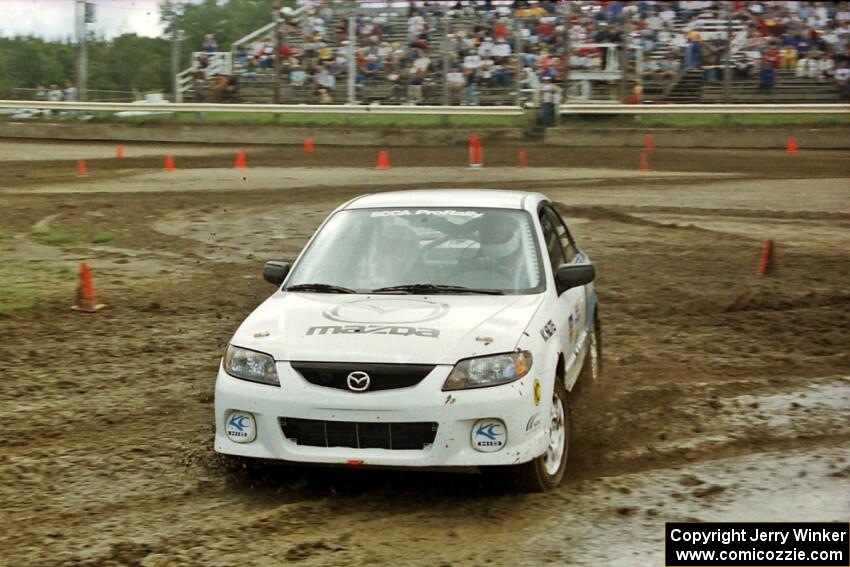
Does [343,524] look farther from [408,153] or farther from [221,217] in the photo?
[408,153]

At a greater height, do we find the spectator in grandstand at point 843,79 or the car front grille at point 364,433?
the spectator in grandstand at point 843,79

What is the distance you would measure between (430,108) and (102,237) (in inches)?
651

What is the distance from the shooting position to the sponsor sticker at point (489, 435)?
5457 mm

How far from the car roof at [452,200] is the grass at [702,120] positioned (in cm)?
2353

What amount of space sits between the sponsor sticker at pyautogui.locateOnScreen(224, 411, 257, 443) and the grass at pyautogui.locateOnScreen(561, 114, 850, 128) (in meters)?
25.6

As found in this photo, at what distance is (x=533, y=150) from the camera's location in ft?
92.4

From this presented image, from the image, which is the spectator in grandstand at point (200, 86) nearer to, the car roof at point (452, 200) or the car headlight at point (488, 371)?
the car roof at point (452, 200)

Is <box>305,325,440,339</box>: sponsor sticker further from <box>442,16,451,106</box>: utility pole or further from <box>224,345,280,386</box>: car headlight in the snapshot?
<box>442,16,451,106</box>: utility pole

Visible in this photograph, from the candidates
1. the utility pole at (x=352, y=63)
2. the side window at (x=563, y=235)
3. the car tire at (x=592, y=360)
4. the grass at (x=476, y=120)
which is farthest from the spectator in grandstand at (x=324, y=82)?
the side window at (x=563, y=235)

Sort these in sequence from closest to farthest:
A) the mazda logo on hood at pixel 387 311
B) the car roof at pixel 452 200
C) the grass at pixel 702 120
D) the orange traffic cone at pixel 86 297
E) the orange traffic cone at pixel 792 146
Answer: the mazda logo on hood at pixel 387 311
the car roof at pixel 452 200
the orange traffic cone at pixel 86 297
the orange traffic cone at pixel 792 146
the grass at pixel 702 120

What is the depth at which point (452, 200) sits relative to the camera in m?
7.18

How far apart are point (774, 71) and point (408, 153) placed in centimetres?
1021

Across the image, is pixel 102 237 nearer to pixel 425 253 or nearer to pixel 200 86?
pixel 425 253

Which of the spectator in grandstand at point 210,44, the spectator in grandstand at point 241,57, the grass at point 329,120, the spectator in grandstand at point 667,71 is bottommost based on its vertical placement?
the grass at point 329,120
